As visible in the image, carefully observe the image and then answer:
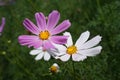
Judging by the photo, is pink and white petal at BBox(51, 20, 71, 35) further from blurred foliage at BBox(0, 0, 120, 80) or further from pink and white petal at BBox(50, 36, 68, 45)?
blurred foliage at BBox(0, 0, 120, 80)

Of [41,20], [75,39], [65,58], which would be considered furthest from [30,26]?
[75,39]

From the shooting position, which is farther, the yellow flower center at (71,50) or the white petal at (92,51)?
the yellow flower center at (71,50)

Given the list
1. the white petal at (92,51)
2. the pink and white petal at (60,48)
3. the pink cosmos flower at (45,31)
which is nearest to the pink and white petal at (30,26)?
the pink cosmos flower at (45,31)

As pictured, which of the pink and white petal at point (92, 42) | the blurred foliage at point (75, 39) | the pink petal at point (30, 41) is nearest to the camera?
the pink petal at point (30, 41)

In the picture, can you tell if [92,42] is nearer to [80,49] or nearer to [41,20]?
[80,49]

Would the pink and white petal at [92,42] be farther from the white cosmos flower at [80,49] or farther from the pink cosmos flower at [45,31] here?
the pink cosmos flower at [45,31]

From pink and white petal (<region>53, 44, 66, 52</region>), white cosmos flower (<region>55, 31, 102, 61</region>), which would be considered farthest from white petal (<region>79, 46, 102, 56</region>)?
pink and white petal (<region>53, 44, 66, 52</region>)

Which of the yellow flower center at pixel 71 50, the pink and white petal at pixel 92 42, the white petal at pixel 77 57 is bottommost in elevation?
the white petal at pixel 77 57
